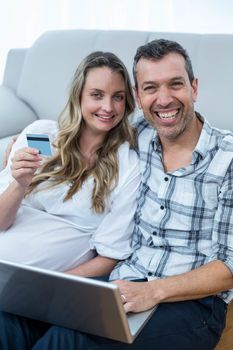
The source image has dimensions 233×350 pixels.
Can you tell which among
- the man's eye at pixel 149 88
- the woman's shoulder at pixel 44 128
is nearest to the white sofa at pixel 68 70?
the woman's shoulder at pixel 44 128

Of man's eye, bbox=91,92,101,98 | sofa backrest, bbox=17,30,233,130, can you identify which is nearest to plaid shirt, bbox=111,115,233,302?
man's eye, bbox=91,92,101,98

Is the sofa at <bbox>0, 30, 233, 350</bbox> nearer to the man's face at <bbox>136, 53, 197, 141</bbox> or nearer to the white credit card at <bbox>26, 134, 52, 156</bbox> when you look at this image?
the man's face at <bbox>136, 53, 197, 141</bbox>

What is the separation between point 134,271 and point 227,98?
0.83 meters

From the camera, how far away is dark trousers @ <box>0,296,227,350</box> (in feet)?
3.34

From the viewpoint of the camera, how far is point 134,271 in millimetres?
1255

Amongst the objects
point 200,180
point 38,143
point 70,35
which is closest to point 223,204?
point 200,180

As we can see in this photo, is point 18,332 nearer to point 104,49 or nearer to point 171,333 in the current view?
point 171,333

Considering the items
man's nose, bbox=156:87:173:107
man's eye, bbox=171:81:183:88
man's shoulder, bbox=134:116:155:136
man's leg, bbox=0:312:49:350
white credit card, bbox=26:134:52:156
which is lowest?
man's leg, bbox=0:312:49:350

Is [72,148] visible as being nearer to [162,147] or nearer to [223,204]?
[162,147]

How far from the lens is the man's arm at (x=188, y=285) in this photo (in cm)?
107

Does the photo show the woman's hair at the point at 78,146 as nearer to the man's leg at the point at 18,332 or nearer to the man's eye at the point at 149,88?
the man's eye at the point at 149,88

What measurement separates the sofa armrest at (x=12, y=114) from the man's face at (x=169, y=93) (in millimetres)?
1015

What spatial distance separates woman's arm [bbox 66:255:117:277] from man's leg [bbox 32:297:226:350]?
25cm

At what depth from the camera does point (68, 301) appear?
92cm
